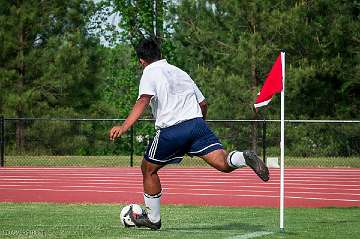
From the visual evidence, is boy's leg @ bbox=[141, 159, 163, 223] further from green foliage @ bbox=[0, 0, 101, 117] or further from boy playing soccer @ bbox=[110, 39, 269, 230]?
green foliage @ bbox=[0, 0, 101, 117]

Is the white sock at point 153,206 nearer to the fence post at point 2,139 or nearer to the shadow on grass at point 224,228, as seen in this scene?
the shadow on grass at point 224,228

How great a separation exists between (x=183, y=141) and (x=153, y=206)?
832mm

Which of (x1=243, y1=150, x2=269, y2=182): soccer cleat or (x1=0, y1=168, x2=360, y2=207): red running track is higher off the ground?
(x1=243, y1=150, x2=269, y2=182): soccer cleat

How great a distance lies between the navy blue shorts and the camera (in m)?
9.15

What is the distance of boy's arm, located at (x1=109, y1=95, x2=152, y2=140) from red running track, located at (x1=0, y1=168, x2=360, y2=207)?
18.7 feet

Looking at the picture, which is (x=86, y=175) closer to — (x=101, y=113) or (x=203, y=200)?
(x=203, y=200)

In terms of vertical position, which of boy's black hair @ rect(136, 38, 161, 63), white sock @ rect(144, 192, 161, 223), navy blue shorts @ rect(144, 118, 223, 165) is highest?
boy's black hair @ rect(136, 38, 161, 63)

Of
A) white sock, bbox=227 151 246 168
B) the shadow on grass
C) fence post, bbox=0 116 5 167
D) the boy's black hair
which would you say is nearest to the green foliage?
fence post, bbox=0 116 5 167

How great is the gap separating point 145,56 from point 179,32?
30.3m

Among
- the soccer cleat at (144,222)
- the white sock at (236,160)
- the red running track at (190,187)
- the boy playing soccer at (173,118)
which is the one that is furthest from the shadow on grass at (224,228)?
the red running track at (190,187)

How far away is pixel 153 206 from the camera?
9.48m

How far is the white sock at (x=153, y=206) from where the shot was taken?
9.47 m

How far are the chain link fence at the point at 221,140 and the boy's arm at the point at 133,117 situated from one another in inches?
656

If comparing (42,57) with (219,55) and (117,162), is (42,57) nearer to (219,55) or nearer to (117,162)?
(219,55)
